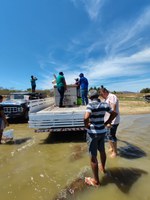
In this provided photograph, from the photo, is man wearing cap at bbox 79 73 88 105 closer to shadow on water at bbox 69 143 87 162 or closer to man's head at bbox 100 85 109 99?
shadow on water at bbox 69 143 87 162

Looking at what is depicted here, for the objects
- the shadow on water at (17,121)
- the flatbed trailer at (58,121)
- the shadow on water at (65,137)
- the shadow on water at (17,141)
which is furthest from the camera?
the shadow on water at (17,121)

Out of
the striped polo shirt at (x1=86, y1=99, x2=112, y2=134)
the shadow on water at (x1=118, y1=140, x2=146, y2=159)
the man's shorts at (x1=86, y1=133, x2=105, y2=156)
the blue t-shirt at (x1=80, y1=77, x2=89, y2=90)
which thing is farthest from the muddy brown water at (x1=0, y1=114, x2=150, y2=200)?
the blue t-shirt at (x1=80, y1=77, x2=89, y2=90)

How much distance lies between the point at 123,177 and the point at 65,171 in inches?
54.6

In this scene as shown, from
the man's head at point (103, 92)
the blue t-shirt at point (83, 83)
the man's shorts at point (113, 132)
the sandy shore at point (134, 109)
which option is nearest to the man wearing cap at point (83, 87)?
the blue t-shirt at point (83, 83)

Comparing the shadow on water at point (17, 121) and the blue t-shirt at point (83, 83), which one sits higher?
the blue t-shirt at point (83, 83)

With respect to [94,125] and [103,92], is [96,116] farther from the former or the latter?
[103,92]

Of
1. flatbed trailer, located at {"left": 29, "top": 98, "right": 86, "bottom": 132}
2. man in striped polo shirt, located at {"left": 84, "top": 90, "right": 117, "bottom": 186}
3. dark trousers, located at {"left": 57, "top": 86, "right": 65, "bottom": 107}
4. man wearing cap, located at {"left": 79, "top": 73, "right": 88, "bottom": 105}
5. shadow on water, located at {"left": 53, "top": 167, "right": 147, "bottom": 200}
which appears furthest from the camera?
man wearing cap, located at {"left": 79, "top": 73, "right": 88, "bottom": 105}

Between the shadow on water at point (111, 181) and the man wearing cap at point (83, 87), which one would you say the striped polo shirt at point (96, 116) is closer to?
the shadow on water at point (111, 181)

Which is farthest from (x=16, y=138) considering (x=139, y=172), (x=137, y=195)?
(x=137, y=195)

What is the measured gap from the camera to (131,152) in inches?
310

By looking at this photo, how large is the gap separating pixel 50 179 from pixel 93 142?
1326 mm

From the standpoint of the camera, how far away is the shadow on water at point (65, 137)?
9641 mm

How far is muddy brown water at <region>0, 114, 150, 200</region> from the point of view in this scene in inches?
192

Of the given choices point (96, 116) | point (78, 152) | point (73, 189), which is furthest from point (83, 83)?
A: point (73, 189)
